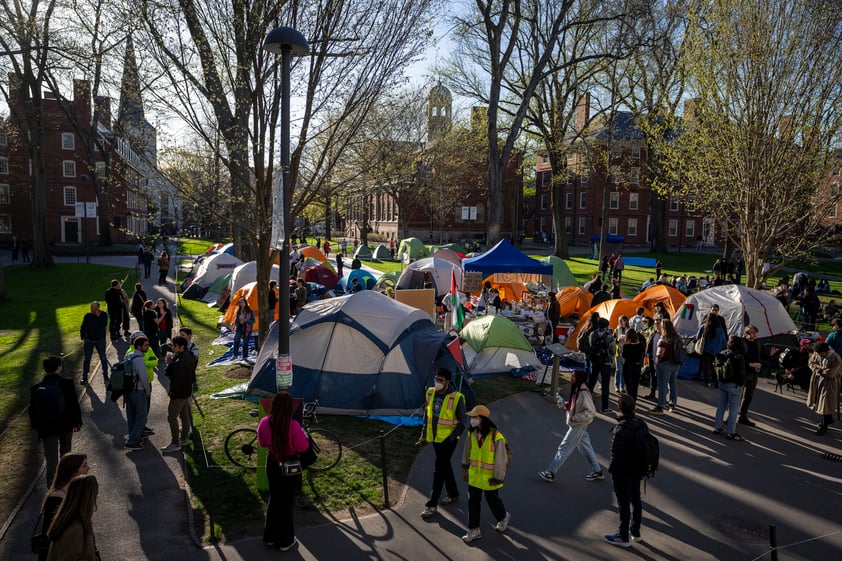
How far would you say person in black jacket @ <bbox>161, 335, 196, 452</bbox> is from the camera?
8312 mm

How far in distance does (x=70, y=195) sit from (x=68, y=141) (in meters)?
5.11


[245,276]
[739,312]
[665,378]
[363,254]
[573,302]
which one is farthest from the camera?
[363,254]

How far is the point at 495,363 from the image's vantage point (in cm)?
1359

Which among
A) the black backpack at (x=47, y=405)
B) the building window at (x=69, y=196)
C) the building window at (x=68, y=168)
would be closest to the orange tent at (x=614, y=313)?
the black backpack at (x=47, y=405)

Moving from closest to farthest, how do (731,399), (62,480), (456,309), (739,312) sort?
(62,480)
(731,399)
(739,312)
(456,309)

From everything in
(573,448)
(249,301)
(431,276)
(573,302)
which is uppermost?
(431,276)

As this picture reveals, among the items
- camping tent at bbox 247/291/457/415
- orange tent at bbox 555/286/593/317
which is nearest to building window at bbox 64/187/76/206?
orange tent at bbox 555/286/593/317

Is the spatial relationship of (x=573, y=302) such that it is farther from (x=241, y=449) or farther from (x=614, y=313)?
(x=241, y=449)

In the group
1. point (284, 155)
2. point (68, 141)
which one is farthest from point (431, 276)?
point (68, 141)

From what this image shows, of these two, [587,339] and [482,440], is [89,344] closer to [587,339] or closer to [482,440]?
[482,440]

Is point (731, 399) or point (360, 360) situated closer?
point (731, 399)

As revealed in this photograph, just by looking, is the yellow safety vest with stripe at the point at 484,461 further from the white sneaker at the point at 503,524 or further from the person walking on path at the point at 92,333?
the person walking on path at the point at 92,333

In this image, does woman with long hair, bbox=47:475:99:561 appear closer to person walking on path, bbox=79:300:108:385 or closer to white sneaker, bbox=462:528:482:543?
white sneaker, bbox=462:528:482:543

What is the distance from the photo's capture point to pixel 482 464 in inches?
240
